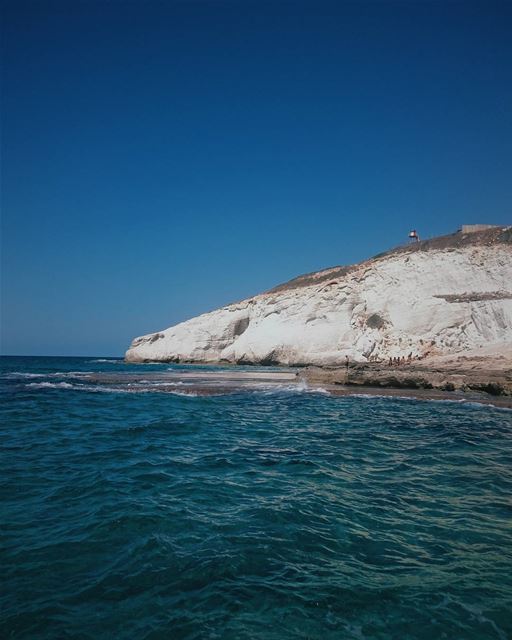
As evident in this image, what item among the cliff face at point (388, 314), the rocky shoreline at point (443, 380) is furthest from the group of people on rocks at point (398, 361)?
the rocky shoreline at point (443, 380)

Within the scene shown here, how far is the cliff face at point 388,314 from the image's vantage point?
38.8 m

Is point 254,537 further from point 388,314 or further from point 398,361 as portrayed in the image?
point 388,314

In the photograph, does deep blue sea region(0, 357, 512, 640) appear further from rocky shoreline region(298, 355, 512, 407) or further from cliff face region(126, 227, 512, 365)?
cliff face region(126, 227, 512, 365)

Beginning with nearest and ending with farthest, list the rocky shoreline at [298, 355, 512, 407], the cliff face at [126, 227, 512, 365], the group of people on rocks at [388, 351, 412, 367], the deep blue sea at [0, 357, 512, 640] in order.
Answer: the deep blue sea at [0, 357, 512, 640] < the rocky shoreline at [298, 355, 512, 407] < the group of people on rocks at [388, 351, 412, 367] < the cliff face at [126, 227, 512, 365]

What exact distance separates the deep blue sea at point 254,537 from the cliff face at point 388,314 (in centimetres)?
2659

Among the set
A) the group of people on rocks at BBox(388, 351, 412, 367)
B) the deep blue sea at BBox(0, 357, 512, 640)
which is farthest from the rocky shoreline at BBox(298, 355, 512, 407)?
the deep blue sea at BBox(0, 357, 512, 640)

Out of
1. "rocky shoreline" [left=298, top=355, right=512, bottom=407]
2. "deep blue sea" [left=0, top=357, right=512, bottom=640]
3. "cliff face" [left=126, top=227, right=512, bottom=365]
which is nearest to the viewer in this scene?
"deep blue sea" [left=0, top=357, right=512, bottom=640]

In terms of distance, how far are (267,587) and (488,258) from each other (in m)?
48.4

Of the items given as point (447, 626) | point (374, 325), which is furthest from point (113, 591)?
point (374, 325)

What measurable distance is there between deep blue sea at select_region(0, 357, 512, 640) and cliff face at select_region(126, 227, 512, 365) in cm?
2659

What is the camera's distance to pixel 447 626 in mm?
3416

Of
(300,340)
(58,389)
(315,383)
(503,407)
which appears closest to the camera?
(503,407)

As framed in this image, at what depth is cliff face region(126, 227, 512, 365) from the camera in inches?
1529

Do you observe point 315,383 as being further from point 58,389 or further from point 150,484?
point 150,484
